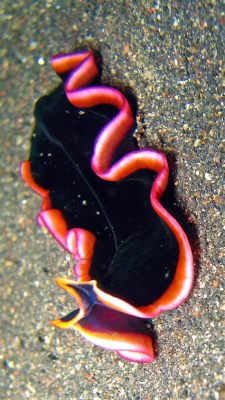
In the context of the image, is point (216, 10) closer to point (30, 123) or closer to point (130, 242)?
point (130, 242)

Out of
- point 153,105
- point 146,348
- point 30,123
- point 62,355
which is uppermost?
point 153,105

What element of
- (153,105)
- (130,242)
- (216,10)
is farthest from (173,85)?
(130,242)

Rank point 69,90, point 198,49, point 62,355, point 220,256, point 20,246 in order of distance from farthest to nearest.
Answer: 1. point 20,246
2. point 62,355
3. point 69,90
4. point 198,49
5. point 220,256

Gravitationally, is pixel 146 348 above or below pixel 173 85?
below

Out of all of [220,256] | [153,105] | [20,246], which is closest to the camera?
[220,256]
